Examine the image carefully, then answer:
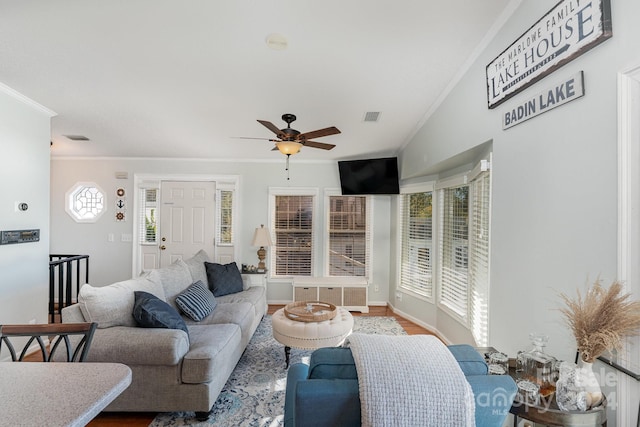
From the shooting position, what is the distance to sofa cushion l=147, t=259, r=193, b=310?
122 inches

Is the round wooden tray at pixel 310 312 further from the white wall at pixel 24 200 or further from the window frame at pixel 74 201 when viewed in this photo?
the window frame at pixel 74 201

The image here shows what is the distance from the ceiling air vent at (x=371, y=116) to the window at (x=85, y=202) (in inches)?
182

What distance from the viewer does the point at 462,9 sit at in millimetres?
1988

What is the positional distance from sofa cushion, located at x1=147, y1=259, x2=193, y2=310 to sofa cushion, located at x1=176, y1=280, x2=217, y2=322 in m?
0.09

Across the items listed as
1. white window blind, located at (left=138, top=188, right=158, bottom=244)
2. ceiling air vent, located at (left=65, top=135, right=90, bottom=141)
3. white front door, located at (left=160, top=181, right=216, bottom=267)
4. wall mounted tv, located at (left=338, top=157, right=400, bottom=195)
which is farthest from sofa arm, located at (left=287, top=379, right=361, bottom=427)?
ceiling air vent, located at (left=65, top=135, right=90, bottom=141)

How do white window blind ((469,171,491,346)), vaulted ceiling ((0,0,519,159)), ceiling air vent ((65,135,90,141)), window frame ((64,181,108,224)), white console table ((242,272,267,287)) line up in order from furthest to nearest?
window frame ((64,181,108,224)) → white console table ((242,272,267,287)) → ceiling air vent ((65,135,90,141)) → white window blind ((469,171,491,346)) → vaulted ceiling ((0,0,519,159))

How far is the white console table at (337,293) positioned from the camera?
15.7 ft

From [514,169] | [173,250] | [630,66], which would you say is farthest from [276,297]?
[630,66]

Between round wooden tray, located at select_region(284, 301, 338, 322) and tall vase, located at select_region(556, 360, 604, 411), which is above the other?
tall vase, located at select_region(556, 360, 604, 411)

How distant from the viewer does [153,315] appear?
229 cm

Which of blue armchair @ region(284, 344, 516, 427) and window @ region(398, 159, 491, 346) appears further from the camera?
window @ region(398, 159, 491, 346)

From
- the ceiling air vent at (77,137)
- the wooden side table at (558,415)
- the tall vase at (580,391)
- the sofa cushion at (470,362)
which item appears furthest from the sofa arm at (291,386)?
the ceiling air vent at (77,137)

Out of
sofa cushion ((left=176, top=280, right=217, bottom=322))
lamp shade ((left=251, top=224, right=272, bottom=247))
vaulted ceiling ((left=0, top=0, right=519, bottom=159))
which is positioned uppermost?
vaulted ceiling ((left=0, top=0, right=519, bottom=159))

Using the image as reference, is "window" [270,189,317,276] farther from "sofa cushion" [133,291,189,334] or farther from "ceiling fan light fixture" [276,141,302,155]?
"sofa cushion" [133,291,189,334]
